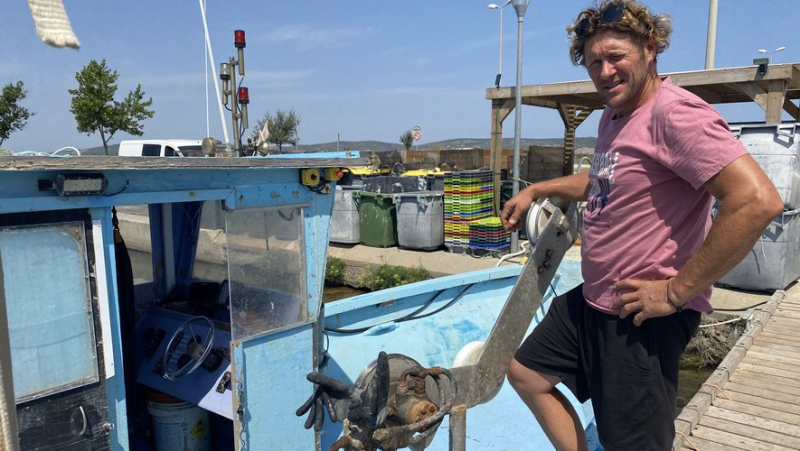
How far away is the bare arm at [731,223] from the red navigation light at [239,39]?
3.84 m

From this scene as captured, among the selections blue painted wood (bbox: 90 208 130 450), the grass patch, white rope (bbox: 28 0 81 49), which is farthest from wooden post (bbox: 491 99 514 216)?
white rope (bbox: 28 0 81 49)

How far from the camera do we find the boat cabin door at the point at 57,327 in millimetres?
2535

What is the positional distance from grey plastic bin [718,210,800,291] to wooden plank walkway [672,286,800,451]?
2186mm

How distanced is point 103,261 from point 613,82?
2.42 m

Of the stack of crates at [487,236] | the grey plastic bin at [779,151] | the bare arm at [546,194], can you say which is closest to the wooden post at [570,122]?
the stack of crates at [487,236]

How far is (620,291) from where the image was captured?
5.94 feet

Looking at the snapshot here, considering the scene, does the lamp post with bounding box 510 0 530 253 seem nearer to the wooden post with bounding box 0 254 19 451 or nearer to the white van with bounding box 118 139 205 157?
the white van with bounding box 118 139 205 157

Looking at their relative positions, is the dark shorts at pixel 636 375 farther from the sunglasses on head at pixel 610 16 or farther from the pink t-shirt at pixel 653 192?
the sunglasses on head at pixel 610 16

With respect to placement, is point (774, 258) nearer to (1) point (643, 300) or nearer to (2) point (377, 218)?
(1) point (643, 300)

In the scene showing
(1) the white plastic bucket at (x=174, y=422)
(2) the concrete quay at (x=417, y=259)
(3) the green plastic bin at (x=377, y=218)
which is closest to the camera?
(1) the white plastic bucket at (x=174, y=422)

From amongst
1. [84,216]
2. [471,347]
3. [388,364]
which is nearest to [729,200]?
[471,347]

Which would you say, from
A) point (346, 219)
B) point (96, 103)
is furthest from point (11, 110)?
point (346, 219)

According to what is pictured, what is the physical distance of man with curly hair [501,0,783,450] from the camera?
159 centimetres

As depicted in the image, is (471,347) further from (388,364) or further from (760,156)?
(760,156)
